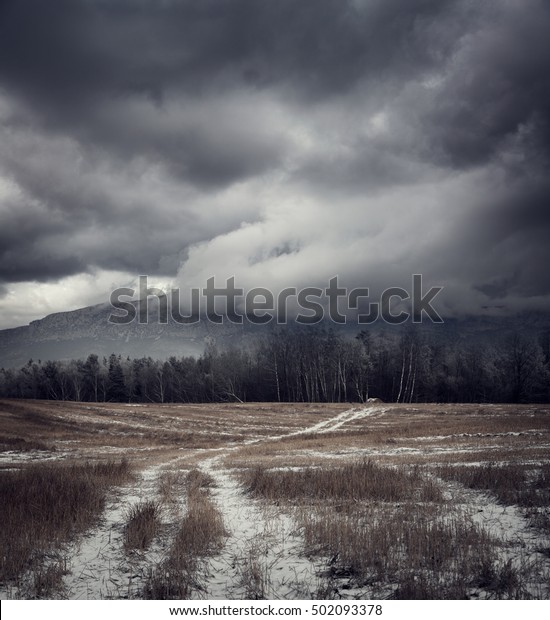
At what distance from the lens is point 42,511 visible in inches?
335

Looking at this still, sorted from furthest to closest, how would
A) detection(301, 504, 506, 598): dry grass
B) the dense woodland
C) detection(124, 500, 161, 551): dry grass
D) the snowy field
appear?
1. the dense woodland
2. detection(124, 500, 161, 551): dry grass
3. the snowy field
4. detection(301, 504, 506, 598): dry grass

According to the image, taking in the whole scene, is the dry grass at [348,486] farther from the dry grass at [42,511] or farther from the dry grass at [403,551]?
the dry grass at [42,511]

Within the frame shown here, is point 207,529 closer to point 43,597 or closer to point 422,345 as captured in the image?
point 43,597

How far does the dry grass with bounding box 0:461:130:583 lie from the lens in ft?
20.5

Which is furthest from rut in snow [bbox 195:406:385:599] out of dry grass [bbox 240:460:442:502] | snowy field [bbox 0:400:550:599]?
dry grass [bbox 240:460:442:502]

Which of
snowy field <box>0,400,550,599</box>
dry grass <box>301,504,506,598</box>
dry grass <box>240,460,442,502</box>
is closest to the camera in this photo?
dry grass <box>301,504,506,598</box>

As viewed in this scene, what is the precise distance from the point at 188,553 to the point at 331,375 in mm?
82760

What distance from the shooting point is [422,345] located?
84625 millimetres

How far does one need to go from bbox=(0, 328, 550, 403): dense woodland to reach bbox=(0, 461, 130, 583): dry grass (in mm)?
→ 66086

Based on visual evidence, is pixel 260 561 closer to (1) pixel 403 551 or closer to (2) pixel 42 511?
(1) pixel 403 551

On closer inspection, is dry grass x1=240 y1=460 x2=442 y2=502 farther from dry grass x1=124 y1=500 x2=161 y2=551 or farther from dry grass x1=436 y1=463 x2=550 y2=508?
dry grass x1=124 y1=500 x2=161 y2=551

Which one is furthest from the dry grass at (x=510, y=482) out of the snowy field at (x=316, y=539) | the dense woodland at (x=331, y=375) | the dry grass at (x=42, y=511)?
the dense woodland at (x=331, y=375)

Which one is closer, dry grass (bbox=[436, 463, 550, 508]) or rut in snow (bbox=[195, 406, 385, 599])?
rut in snow (bbox=[195, 406, 385, 599])

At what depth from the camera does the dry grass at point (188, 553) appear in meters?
5.16
